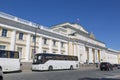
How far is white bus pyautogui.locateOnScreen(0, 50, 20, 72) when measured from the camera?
2073cm

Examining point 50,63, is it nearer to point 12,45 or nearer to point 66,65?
point 66,65

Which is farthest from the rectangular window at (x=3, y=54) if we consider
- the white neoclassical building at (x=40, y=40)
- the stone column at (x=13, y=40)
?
the stone column at (x=13, y=40)

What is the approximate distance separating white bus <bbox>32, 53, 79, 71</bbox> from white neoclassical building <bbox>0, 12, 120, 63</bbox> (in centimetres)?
594

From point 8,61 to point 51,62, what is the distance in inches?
346

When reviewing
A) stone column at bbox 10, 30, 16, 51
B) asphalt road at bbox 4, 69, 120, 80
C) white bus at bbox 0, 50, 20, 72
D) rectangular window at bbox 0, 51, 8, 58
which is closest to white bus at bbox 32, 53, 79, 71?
white bus at bbox 0, 50, 20, 72

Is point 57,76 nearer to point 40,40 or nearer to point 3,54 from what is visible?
point 3,54

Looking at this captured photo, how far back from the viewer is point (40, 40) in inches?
1673

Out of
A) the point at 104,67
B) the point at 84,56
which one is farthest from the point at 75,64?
the point at 84,56

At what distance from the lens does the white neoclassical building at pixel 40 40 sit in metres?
34.5

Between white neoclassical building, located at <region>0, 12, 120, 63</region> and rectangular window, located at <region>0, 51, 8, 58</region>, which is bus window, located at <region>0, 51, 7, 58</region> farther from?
white neoclassical building, located at <region>0, 12, 120, 63</region>

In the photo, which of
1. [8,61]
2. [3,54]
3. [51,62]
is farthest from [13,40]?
[3,54]

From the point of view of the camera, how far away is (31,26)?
40.0 m

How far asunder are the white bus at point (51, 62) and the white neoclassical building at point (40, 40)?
5.94 m

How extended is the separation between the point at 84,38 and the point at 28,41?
3168 cm
